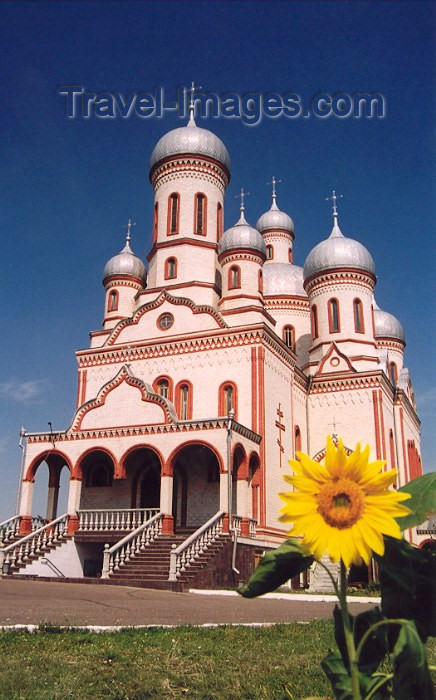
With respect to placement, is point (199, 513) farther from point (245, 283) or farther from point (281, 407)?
point (245, 283)

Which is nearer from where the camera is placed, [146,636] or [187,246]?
[146,636]

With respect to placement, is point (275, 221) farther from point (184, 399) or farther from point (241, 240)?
point (184, 399)

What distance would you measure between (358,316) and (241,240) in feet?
21.9

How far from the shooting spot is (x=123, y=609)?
32.6ft

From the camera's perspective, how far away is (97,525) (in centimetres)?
2078

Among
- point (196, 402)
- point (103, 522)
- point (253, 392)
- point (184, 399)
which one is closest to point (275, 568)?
point (103, 522)

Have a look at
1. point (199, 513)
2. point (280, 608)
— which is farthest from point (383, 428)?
point (280, 608)

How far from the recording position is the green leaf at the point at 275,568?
1686mm

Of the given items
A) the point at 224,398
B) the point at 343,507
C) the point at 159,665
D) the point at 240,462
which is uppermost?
the point at 224,398

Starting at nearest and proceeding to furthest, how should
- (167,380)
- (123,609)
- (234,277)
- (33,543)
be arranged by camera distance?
1. (123,609)
2. (33,543)
3. (167,380)
4. (234,277)

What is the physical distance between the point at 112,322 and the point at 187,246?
5186 millimetres

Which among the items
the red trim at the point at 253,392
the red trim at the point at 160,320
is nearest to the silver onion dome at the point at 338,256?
the red trim at the point at 160,320

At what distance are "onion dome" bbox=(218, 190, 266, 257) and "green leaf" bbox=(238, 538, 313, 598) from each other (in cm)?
2453

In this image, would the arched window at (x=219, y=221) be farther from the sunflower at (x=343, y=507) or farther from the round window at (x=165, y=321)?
the sunflower at (x=343, y=507)
